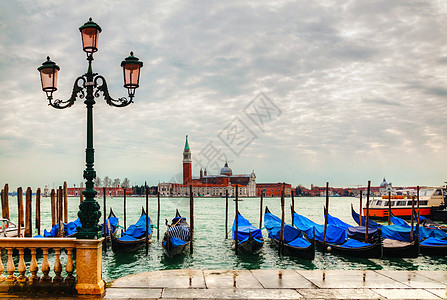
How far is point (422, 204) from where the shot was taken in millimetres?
33219

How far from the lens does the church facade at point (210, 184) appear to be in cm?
11369

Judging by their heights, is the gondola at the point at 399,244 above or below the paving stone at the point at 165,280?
below

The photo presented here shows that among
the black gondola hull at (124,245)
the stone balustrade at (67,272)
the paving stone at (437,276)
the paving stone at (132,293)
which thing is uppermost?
the stone balustrade at (67,272)

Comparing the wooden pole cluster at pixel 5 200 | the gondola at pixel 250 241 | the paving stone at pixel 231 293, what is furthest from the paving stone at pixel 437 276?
the wooden pole cluster at pixel 5 200

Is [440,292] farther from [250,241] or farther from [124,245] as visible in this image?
[124,245]

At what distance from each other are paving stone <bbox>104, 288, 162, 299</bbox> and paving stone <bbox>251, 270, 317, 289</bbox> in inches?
65.3

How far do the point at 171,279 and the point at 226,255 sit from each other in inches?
405

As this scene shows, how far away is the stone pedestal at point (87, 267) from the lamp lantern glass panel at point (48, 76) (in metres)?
2.30

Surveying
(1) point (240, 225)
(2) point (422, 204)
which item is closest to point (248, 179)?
(2) point (422, 204)

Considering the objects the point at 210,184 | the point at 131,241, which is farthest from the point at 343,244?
the point at 210,184

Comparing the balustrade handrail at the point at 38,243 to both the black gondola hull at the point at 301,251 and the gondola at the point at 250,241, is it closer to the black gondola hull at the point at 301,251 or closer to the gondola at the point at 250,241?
the black gondola hull at the point at 301,251

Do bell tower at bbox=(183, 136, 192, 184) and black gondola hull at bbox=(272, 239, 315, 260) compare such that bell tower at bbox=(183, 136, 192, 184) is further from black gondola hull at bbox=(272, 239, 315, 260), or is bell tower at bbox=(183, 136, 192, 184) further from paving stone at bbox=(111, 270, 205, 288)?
paving stone at bbox=(111, 270, 205, 288)

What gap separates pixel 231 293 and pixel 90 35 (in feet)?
13.6

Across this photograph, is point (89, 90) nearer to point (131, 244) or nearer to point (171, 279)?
point (171, 279)
